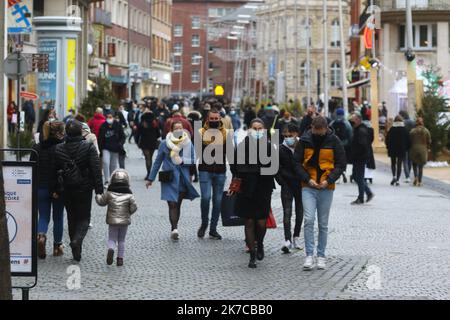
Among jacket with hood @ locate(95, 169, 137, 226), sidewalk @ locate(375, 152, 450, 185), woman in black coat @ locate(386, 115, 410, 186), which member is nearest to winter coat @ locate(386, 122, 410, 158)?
Answer: woman in black coat @ locate(386, 115, 410, 186)

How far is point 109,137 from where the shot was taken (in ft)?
84.9

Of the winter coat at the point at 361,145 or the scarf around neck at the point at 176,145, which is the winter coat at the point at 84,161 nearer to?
the scarf around neck at the point at 176,145

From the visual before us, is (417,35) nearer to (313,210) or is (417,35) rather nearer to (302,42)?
(302,42)

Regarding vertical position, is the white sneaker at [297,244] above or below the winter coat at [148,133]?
below

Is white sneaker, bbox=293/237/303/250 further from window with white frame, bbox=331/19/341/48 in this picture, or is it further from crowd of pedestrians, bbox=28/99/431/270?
window with white frame, bbox=331/19/341/48

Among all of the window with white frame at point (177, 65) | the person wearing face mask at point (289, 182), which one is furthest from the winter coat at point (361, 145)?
the window with white frame at point (177, 65)

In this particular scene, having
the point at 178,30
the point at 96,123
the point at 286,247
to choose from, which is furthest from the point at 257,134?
the point at 178,30

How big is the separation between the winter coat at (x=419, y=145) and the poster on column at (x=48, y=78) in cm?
1124

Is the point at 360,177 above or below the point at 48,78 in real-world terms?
below

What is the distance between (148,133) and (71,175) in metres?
14.6

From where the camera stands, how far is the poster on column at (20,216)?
11.3m

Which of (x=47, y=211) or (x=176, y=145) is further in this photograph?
(x=176, y=145)

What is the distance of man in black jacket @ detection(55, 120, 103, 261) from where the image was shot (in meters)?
14.8
